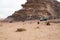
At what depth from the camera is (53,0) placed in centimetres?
9181

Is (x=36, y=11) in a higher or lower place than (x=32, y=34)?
lower

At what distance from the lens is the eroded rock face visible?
75356 mm

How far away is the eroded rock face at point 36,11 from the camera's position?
75.4 metres

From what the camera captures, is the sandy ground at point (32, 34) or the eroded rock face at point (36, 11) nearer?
the sandy ground at point (32, 34)

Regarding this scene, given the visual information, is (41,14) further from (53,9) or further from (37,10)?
(53,9)

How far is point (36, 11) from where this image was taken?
254 ft

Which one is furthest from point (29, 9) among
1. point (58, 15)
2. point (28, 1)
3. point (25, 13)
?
point (58, 15)

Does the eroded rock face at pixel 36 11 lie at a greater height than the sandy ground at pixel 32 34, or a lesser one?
lesser

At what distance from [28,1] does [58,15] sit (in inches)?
628

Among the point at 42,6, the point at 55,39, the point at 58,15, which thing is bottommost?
the point at 58,15

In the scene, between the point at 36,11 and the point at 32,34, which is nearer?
the point at 32,34

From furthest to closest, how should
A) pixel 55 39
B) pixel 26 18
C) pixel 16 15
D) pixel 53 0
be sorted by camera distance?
pixel 53 0
pixel 16 15
pixel 26 18
pixel 55 39

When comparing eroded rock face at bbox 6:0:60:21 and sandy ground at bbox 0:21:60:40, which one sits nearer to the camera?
sandy ground at bbox 0:21:60:40

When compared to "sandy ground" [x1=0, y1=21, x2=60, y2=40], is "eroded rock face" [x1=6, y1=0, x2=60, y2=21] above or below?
below
